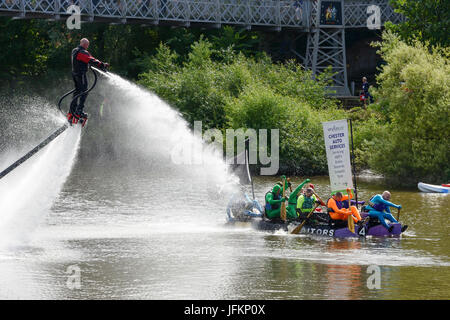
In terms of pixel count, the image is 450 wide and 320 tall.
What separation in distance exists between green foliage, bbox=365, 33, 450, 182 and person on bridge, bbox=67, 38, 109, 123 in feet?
78.1

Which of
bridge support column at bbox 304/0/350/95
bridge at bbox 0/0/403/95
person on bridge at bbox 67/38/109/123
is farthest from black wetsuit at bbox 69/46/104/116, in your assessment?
bridge support column at bbox 304/0/350/95

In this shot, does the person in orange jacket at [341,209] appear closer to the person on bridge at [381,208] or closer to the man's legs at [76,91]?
the person on bridge at [381,208]

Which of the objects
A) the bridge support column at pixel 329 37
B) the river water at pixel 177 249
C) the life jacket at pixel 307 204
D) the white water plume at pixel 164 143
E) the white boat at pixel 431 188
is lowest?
the river water at pixel 177 249

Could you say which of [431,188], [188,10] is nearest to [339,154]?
[431,188]

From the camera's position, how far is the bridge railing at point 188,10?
5231 centimetres

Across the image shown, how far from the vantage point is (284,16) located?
58125 millimetres

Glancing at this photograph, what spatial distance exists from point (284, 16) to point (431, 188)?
23007 mm

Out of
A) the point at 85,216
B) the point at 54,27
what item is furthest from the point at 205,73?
the point at 85,216

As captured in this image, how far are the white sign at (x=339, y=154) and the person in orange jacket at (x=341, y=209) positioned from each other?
1.15 feet

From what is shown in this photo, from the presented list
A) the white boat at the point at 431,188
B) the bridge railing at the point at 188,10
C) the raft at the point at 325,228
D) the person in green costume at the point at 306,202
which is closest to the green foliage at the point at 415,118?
the white boat at the point at 431,188

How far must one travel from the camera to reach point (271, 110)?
156ft

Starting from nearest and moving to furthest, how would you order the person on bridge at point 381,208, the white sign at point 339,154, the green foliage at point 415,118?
1. the person on bridge at point 381,208
2. the white sign at point 339,154
3. the green foliage at point 415,118

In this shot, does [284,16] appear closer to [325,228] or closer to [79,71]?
[325,228]

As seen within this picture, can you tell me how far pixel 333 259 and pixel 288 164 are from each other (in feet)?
75.8
